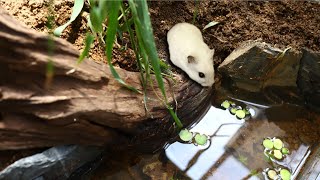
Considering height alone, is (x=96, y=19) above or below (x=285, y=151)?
above

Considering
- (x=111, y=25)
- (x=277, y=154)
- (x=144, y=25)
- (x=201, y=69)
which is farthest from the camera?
(x=277, y=154)

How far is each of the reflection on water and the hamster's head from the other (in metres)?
0.40

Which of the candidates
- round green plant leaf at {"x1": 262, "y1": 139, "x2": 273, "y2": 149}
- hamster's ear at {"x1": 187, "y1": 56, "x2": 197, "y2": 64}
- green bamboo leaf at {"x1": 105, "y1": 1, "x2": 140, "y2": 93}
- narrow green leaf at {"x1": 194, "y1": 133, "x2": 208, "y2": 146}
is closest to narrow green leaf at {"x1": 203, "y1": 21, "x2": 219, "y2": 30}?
hamster's ear at {"x1": 187, "y1": 56, "x2": 197, "y2": 64}

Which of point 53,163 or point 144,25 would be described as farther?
point 53,163

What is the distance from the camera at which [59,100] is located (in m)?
2.11

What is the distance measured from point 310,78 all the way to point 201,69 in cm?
82

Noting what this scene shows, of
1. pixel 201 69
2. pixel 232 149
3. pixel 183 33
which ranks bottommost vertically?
pixel 232 149

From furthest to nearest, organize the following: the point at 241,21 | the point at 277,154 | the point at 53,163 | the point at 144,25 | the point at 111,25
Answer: the point at 241,21
the point at 277,154
the point at 53,163
the point at 111,25
the point at 144,25

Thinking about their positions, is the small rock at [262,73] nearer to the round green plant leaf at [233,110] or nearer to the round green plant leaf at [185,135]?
the round green plant leaf at [233,110]

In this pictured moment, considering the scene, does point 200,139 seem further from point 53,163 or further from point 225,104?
point 53,163

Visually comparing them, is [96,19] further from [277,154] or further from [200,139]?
[277,154]

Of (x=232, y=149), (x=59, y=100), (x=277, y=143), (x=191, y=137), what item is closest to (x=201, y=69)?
(x=191, y=137)

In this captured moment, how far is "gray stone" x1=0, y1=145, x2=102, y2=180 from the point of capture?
2.23 m

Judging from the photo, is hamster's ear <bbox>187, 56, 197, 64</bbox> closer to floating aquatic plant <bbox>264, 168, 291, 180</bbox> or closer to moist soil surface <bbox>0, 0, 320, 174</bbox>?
moist soil surface <bbox>0, 0, 320, 174</bbox>
